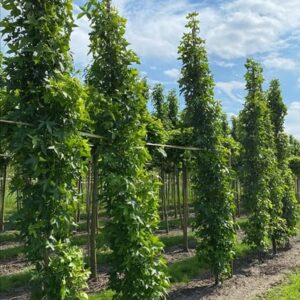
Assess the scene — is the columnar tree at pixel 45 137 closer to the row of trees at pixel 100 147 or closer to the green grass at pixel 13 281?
the row of trees at pixel 100 147

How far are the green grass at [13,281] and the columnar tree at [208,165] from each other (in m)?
3.62

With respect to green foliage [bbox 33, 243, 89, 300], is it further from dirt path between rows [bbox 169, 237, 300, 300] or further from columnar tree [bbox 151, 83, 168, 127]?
columnar tree [bbox 151, 83, 168, 127]

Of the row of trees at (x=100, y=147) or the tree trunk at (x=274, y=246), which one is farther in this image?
the tree trunk at (x=274, y=246)

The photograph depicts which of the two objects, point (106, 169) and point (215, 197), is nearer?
point (106, 169)

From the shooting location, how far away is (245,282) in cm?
935

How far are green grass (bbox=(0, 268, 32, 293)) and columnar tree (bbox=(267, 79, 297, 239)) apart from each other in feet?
27.0

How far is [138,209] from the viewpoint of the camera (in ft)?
20.4

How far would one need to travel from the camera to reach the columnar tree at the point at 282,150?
1393 cm

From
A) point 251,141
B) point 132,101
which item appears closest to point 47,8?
point 132,101

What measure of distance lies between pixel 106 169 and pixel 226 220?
11.7ft

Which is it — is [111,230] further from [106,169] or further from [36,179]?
[36,179]

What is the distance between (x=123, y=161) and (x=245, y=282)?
4682 millimetres

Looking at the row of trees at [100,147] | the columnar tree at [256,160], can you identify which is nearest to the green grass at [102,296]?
the row of trees at [100,147]

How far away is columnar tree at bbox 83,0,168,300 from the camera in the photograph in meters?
6.17
